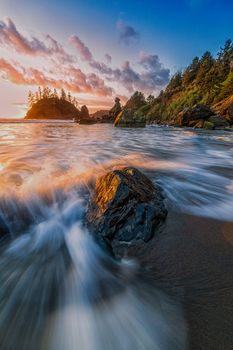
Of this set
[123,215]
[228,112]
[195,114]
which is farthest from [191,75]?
[123,215]

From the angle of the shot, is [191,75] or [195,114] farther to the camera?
[191,75]

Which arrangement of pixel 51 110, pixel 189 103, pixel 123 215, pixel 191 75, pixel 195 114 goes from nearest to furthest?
pixel 123 215 < pixel 195 114 < pixel 189 103 < pixel 191 75 < pixel 51 110

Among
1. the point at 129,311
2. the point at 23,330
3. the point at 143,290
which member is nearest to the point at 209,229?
the point at 143,290

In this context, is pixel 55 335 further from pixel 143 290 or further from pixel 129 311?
pixel 143 290

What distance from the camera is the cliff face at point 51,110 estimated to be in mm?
103000

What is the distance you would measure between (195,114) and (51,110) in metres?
93.8

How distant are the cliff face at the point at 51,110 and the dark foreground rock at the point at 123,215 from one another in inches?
4364

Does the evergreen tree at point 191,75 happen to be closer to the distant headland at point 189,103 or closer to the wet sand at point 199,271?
the distant headland at point 189,103

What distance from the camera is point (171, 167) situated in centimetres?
584

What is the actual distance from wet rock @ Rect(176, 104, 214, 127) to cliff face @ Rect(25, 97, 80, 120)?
8634 centimetres

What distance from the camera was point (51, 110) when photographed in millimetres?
105875

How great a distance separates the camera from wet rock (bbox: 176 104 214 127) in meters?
26.8

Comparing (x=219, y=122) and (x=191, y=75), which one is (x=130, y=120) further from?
(x=191, y=75)

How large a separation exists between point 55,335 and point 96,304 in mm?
361
